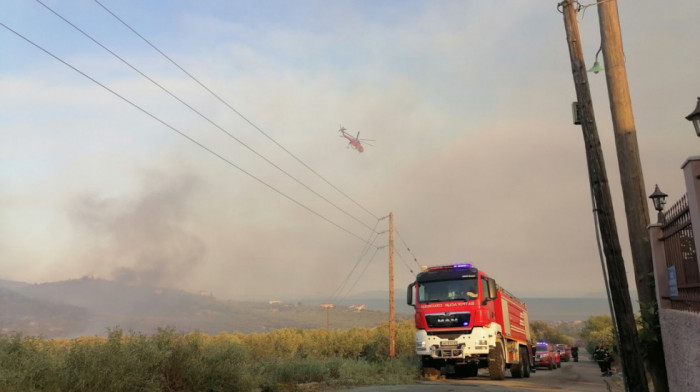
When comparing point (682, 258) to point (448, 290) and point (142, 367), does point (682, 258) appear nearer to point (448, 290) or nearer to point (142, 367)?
point (142, 367)

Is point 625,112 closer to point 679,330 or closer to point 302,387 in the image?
point 679,330

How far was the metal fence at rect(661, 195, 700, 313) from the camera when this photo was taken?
716 cm

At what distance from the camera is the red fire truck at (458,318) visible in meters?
18.5

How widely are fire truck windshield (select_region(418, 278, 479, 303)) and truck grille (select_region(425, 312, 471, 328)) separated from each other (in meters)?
0.55

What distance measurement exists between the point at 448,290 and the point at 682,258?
1177 centimetres

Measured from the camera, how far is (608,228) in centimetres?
795

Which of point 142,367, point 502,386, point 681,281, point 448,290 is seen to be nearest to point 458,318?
point 448,290

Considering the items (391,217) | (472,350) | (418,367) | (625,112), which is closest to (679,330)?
(625,112)

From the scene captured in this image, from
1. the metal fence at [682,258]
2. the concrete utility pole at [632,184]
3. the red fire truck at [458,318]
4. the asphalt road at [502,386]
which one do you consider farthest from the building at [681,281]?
the red fire truck at [458,318]

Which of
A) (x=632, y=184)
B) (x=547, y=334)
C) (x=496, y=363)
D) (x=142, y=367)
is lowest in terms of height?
(x=496, y=363)

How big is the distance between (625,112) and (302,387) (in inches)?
446

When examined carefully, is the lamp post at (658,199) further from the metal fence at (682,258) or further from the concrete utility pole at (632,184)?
the metal fence at (682,258)

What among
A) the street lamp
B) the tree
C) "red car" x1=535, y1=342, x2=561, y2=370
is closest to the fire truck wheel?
the street lamp

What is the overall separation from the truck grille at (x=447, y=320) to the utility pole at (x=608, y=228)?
11.0 meters
